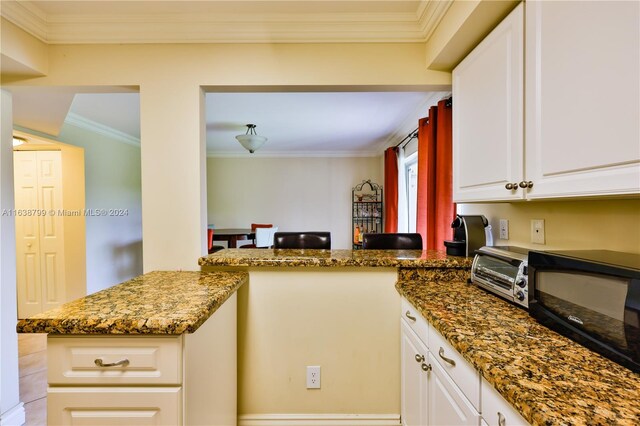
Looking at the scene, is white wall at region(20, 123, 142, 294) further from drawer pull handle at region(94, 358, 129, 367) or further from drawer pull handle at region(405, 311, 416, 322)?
drawer pull handle at region(405, 311, 416, 322)

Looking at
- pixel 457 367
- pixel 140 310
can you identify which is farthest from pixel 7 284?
pixel 457 367

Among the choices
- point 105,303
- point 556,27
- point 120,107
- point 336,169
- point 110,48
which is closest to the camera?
point 556,27

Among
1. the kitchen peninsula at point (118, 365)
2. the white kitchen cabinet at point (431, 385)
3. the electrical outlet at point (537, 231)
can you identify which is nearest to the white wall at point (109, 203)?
the kitchen peninsula at point (118, 365)

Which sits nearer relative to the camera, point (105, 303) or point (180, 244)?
point (105, 303)

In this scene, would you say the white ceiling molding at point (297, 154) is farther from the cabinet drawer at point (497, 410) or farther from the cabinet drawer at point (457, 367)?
the cabinet drawer at point (497, 410)

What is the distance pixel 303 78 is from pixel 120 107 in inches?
102

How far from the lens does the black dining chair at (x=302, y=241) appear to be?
227 cm

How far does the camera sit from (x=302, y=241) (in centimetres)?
228

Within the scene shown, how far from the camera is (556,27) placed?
3.02 ft

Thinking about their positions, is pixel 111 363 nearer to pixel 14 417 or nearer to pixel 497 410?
pixel 497 410

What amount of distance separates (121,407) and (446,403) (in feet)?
3.64

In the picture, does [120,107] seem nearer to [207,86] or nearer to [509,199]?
[207,86]

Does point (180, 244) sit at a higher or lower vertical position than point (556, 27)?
lower

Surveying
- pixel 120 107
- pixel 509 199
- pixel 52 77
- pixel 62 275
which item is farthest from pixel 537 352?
pixel 62 275
